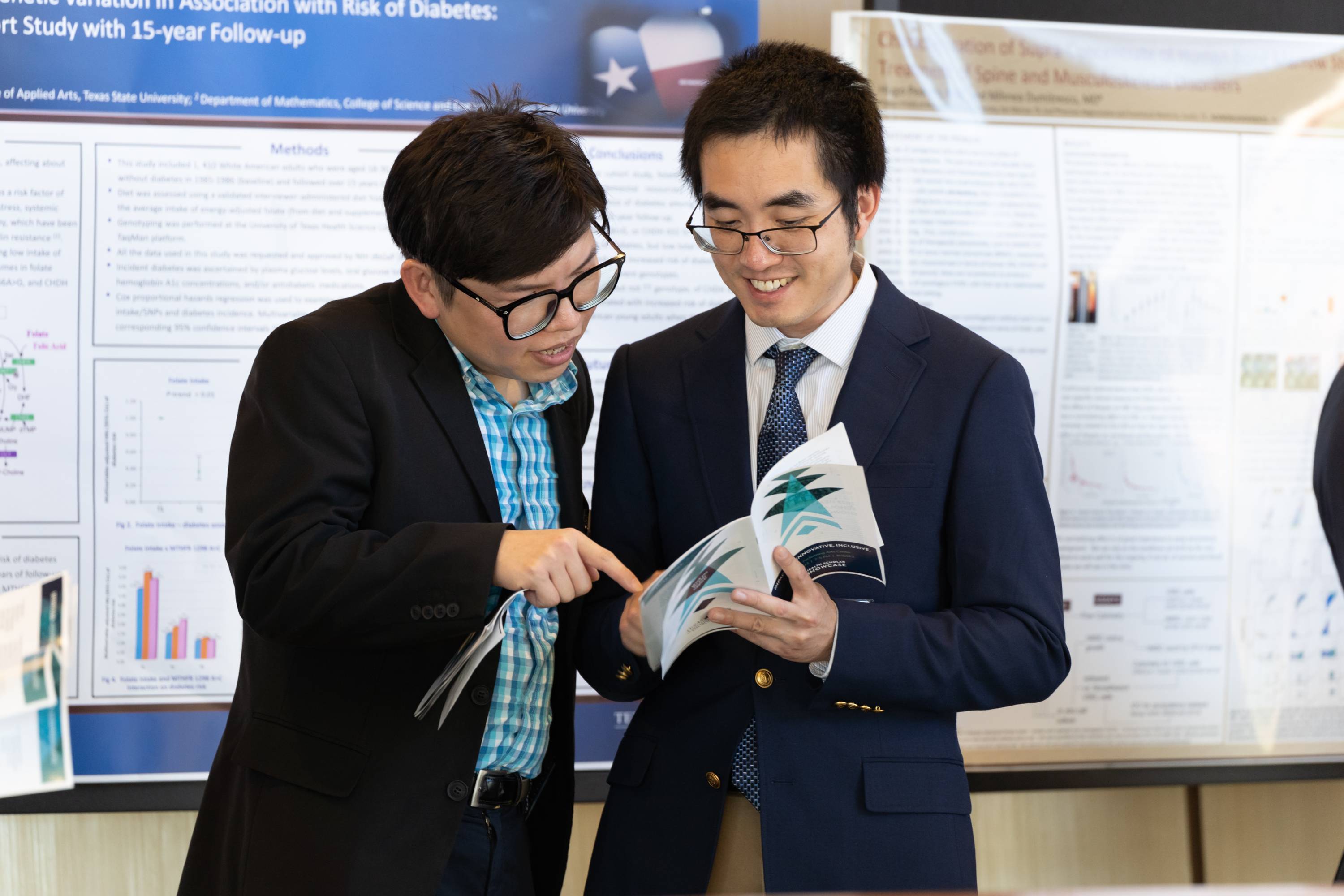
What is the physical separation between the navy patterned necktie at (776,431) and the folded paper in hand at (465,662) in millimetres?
379

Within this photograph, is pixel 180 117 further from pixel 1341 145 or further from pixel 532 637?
pixel 1341 145

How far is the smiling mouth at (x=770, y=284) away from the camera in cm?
154

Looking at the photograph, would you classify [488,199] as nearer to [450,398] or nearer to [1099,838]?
[450,398]

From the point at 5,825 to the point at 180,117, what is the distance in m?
1.76

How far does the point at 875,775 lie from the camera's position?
4.84ft

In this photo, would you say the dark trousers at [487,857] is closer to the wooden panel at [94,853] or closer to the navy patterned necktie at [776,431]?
the navy patterned necktie at [776,431]

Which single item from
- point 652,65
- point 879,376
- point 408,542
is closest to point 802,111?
point 879,376

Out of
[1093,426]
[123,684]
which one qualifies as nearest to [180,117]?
[123,684]

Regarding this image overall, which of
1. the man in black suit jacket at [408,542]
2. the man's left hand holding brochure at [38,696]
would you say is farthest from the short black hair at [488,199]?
the man's left hand holding brochure at [38,696]

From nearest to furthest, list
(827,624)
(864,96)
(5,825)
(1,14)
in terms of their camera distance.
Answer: (827,624)
(864,96)
(1,14)
(5,825)

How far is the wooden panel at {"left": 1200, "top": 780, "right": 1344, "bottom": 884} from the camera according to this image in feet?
9.96

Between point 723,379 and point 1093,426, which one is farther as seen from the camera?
point 1093,426

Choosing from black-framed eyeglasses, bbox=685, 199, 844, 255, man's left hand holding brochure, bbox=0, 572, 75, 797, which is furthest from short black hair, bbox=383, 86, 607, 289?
man's left hand holding brochure, bbox=0, 572, 75, 797

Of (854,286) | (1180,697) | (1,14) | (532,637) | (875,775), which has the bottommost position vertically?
(1180,697)
